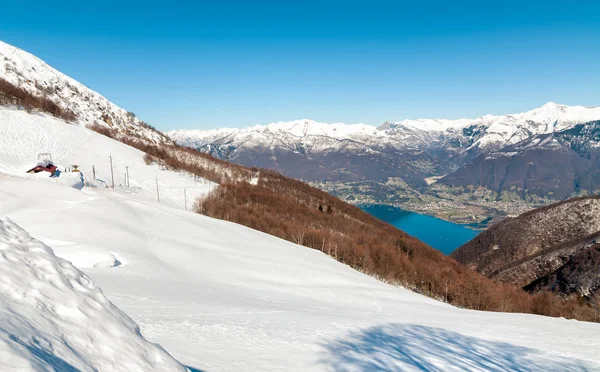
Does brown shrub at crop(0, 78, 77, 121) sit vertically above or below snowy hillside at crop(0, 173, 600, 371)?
above

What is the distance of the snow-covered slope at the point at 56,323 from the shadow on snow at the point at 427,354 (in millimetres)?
6522

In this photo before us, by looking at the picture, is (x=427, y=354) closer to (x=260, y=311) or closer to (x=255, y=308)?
(x=260, y=311)

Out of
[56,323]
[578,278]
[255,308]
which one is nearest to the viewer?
[56,323]

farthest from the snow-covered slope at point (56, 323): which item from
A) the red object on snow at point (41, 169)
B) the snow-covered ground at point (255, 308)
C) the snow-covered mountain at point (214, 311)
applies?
the red object on snow at point (41, 169)

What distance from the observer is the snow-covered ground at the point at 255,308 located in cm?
1088

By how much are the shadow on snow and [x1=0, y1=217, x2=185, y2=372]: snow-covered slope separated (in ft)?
21.4

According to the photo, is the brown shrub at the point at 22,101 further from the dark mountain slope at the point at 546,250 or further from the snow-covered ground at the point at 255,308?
the dark mountain slope at the point at 546,250

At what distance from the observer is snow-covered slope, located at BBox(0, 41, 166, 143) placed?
139125 mm

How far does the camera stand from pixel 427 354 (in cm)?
1236

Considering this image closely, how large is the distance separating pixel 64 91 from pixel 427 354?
620 feet

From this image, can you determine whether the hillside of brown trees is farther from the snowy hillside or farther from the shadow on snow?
the shadow on snow

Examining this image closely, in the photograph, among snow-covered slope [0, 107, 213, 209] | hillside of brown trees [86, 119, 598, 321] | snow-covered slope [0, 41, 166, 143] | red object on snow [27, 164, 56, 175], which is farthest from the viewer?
snow-covered slope [0, 41, 166, 143]

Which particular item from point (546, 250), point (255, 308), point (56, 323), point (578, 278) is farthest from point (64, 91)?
point (546, 250)

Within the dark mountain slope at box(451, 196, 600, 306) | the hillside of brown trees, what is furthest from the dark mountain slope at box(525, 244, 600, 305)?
the hillside of brown trees
